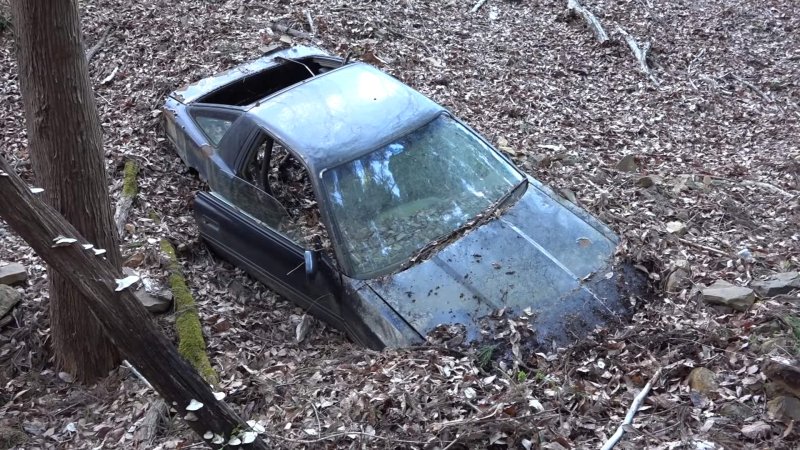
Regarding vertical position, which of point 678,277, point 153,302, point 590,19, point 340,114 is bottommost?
point 678,277

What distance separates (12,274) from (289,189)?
2.07 metres

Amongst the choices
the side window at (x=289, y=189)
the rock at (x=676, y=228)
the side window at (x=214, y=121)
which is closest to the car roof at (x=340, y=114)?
the side window at (x=289, y=189)

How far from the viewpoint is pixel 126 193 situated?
20.1 feet

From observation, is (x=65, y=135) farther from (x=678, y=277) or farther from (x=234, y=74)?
(x=678, y=277)

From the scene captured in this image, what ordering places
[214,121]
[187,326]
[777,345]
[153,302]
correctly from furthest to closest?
[214,121]
[153,302]
[187,326]
[777,345]

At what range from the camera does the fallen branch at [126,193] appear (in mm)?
5789

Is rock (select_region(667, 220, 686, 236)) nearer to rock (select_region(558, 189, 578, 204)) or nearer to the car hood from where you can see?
rock (select_region(558, 189, 578, 204))

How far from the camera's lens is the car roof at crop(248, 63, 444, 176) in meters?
4.68

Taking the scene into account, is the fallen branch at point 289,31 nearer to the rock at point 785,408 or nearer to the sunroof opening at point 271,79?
the sunroof opening at point 271,79

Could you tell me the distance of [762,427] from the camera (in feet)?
11.6

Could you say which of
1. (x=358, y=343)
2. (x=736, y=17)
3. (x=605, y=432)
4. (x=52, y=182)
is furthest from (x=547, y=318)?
(x=736, y=17)

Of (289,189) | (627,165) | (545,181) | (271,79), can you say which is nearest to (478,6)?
(627,165)

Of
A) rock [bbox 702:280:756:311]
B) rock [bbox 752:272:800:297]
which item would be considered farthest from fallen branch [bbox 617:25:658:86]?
rock [bbox 702:280:756:311]

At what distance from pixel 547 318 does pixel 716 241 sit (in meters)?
2.18
